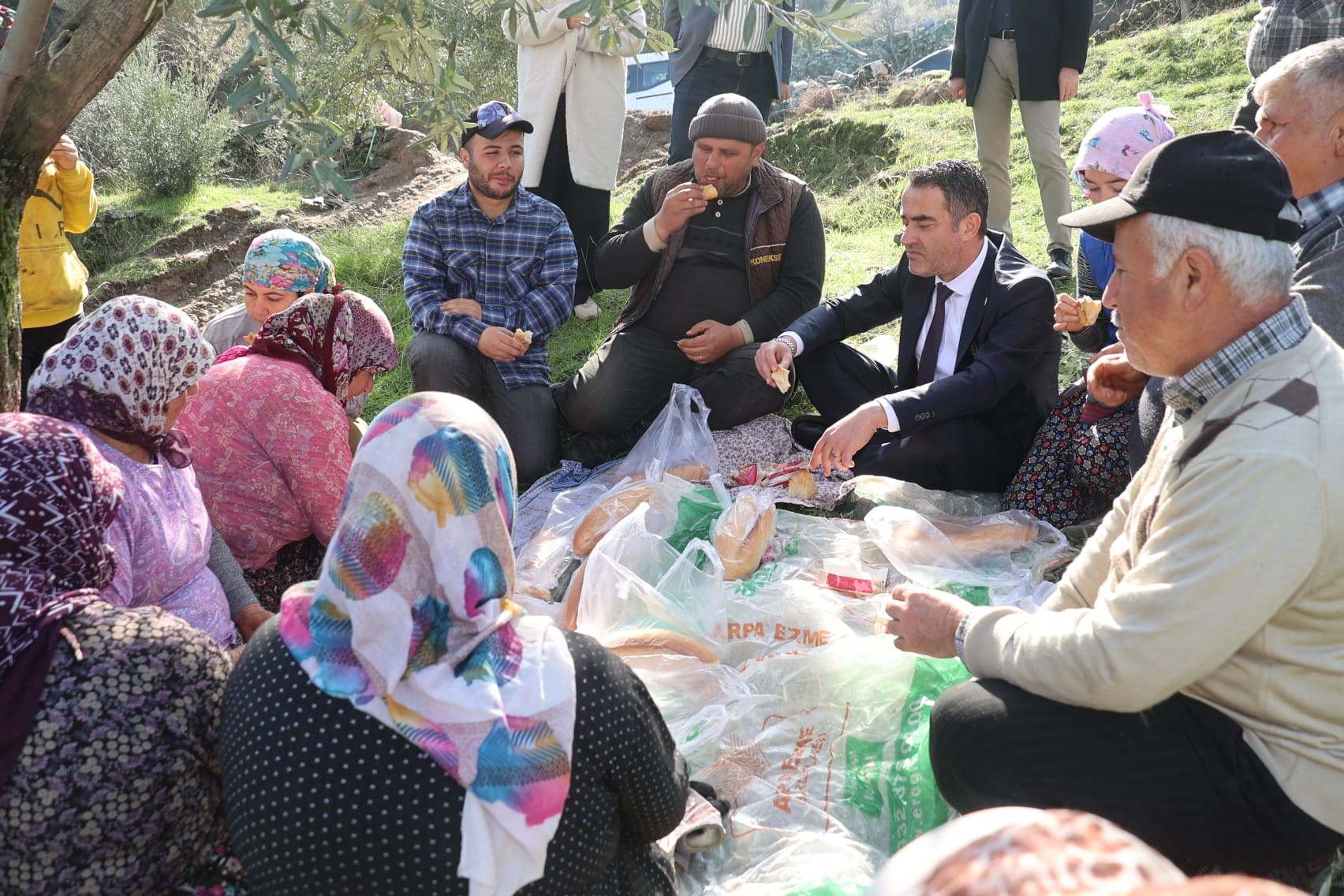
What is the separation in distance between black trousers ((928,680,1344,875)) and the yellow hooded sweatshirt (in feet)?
14.8

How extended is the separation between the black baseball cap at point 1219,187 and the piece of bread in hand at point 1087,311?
5.84 feet

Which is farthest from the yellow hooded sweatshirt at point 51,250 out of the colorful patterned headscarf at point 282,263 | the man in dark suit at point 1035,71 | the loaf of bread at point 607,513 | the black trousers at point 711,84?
the man in dark suit at point 1035,71

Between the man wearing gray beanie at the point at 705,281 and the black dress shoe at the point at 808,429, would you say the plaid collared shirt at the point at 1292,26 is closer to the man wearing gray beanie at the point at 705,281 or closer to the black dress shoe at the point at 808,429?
the man wearing gray beanie at the point at 705,281

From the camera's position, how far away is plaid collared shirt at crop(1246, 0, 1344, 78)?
13.9ft

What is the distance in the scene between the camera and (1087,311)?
3.83 meters

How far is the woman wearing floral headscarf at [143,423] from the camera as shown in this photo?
8.04 ft

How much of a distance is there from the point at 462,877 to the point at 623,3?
2237 mm

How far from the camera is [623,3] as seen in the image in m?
2.86

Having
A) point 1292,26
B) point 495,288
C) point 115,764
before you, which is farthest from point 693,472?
point 1292,26

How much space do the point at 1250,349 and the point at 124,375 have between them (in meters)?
2.41

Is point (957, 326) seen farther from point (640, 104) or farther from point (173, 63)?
point (173, 63)

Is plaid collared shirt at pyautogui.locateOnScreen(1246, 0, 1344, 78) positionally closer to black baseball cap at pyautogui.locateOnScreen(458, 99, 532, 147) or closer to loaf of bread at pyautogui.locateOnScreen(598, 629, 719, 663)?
black baseball cap at pyautogui.locateOnScreen(458, 99, 532, 147)

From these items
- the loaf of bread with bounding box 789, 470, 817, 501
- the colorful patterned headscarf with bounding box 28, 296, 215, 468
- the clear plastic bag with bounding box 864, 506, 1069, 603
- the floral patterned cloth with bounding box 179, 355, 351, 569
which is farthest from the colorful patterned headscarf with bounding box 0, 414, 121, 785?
the loaf of bread with bounding box 789, 470, 817, 501

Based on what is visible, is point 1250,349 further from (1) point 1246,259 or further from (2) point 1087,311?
(2) point 1087,311
